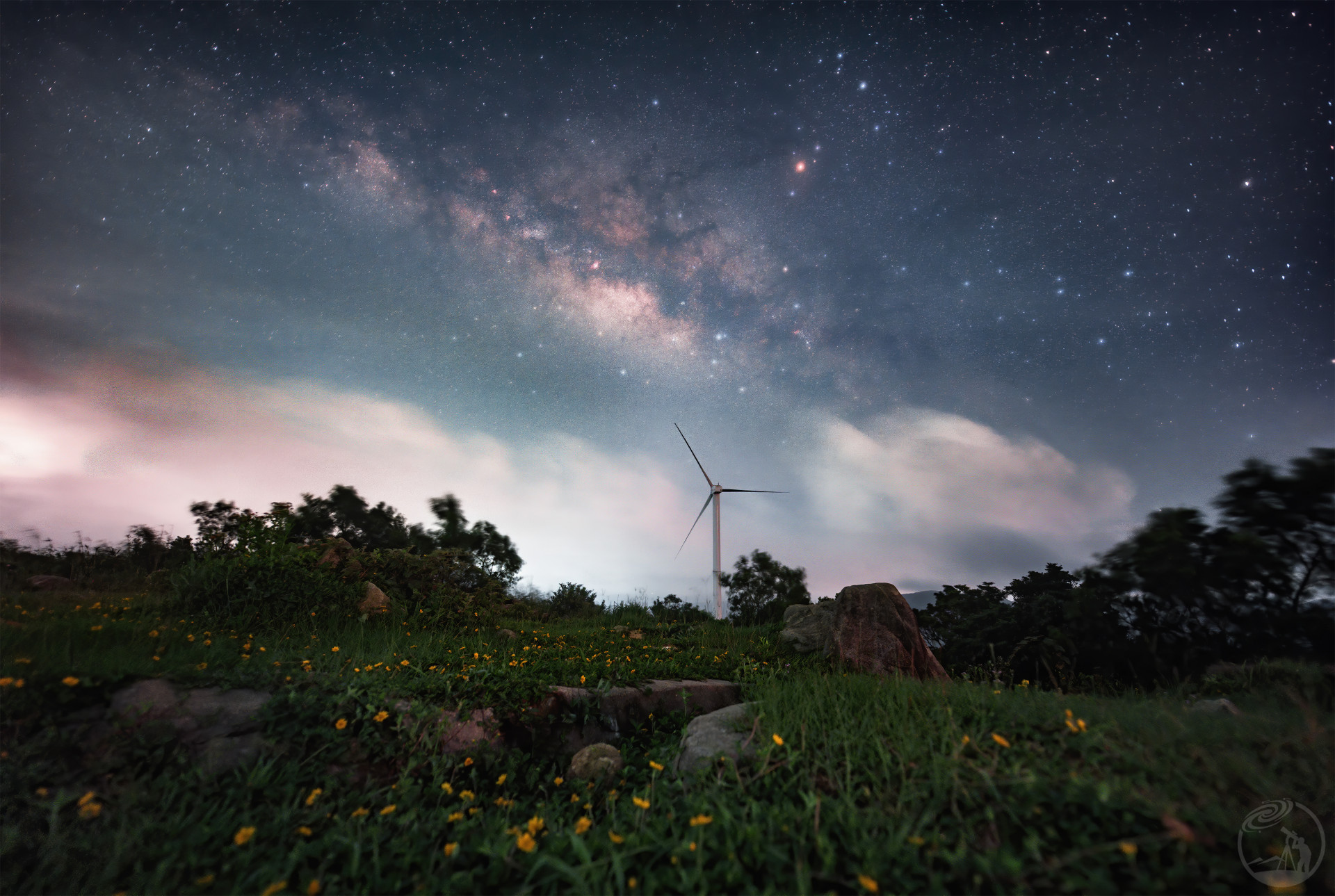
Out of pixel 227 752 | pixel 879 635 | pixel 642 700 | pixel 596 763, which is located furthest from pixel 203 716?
pixel 879 635

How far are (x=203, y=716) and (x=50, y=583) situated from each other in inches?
254

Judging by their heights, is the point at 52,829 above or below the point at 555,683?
below

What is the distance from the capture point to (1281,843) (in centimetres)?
272

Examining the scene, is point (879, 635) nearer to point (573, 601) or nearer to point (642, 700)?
point (642, 700)

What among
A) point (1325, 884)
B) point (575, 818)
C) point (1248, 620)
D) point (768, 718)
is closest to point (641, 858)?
point (575, 818)

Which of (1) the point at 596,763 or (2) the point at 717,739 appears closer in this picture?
(2) the point at 717,739

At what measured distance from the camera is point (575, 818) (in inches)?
175

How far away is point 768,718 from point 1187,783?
281 cm

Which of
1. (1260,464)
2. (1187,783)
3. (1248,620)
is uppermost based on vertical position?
(1260,464)

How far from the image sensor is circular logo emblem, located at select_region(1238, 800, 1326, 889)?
2.63 metres

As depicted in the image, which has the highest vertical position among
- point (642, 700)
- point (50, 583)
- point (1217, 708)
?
point (50, 583)

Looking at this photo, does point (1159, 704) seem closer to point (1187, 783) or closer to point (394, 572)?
point (1187, 783)

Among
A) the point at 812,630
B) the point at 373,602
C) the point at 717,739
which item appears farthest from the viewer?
the point at 812,630

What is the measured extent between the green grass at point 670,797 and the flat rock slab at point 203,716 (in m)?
0.13
